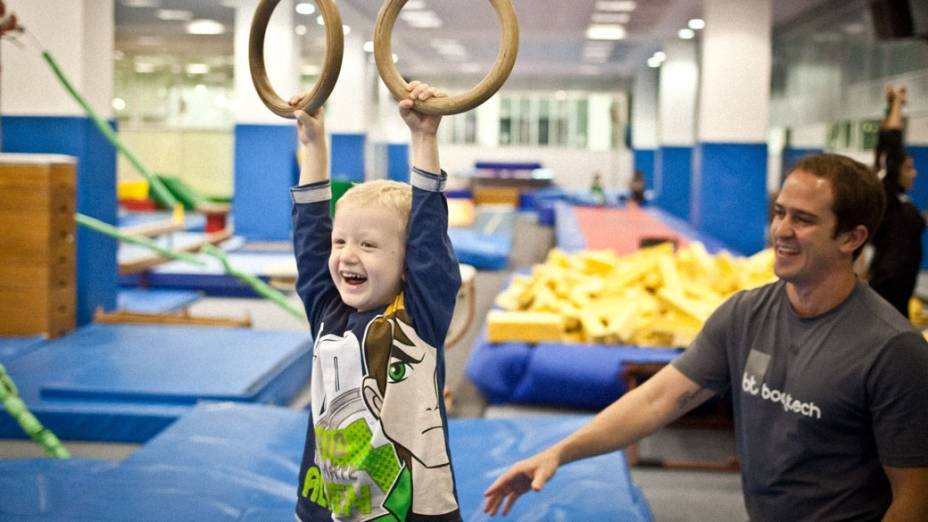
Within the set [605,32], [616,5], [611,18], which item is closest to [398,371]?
[616,5]

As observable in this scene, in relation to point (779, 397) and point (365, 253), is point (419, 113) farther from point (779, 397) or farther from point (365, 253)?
point (779, 397)

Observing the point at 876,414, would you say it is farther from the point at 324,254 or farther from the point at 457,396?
the point at 457,396

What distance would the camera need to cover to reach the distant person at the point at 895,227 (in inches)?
189

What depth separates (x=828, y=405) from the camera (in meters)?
2.05

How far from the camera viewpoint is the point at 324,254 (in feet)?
6.97

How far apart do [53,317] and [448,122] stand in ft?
83.5

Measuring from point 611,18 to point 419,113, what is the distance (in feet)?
43.4

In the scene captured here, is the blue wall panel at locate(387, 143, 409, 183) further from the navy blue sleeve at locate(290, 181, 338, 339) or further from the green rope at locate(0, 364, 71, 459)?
the navy blue sleeve at locate(290, 181, 338, 339)

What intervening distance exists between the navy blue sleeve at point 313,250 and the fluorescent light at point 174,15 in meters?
13.9

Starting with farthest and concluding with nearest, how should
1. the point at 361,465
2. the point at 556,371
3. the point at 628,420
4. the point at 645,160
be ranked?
the point at 645,160 < the point at 556,371 < the point at 628,420 < the point at 361,465

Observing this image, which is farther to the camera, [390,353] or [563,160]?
[563,160]

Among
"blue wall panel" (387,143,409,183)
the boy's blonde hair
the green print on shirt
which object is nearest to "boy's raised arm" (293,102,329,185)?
the boy's blonde hair

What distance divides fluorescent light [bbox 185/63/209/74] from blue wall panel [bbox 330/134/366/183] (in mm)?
5510

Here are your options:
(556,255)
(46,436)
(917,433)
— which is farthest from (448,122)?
(917,433)
